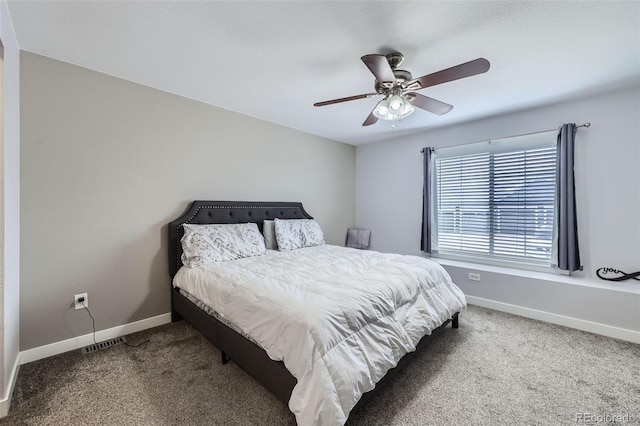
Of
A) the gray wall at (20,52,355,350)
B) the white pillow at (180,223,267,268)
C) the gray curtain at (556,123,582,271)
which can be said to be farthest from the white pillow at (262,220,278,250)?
the gray curtain at (556,123,582,271)

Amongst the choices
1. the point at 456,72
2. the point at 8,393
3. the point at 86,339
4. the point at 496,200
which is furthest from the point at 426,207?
the point at 8,393

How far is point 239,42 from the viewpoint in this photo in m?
1.87

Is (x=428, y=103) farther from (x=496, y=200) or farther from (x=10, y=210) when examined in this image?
(x=10, y=210)

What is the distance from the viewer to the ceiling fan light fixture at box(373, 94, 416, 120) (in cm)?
206

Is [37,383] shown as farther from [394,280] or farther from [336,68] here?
[336,68]

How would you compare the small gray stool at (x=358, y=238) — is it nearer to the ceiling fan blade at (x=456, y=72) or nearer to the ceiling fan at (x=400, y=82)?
the ceiling fan at (x=400, y=82)

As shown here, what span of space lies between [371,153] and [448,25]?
9.89 feet

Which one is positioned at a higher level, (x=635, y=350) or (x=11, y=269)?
(x=11, y=269)

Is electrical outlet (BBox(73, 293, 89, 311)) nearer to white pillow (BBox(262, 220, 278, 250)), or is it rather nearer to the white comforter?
the white comforter

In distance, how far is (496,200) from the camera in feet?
11.3

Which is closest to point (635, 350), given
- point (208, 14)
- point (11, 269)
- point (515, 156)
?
point (515, 156)

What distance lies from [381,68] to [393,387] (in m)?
2.10

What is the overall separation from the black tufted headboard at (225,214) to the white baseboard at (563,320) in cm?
260

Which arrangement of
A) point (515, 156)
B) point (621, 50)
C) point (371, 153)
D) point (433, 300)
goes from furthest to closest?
point (371, 153)
point (515, 156)
point (433, 300)
point (621, 50)
